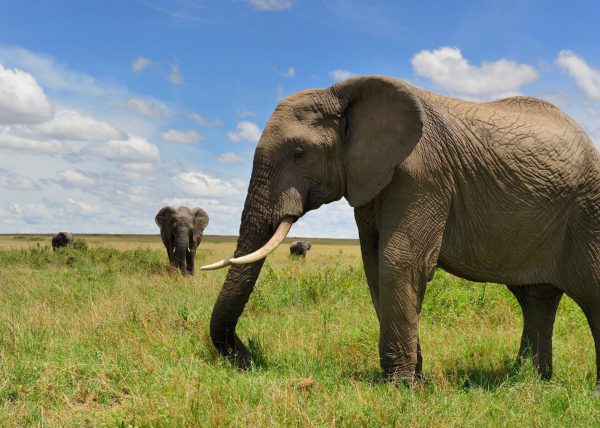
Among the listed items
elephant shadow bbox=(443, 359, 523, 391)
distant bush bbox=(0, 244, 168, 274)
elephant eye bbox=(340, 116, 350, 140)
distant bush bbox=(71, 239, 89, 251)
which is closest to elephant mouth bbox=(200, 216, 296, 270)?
elephant eye bbox=(340, 116, 350, 140)

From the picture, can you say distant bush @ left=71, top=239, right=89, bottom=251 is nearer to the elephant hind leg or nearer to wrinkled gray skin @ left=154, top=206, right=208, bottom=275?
wrinkled gray skin @ left=154, top=206, right=208, bottom=275

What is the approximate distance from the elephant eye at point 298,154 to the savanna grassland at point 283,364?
1.74 m

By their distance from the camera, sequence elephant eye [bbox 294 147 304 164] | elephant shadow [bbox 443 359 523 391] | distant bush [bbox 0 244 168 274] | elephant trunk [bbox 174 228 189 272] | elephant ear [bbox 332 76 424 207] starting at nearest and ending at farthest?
elephant ear [bbox 332 76 424 207], elephant eye [bbox 294 147 304 164], elephant shadow [bbox 443 359 523 391], distant bush [bbox 0 244 168 274], elephant trunk [bbox 174 228 189 272]

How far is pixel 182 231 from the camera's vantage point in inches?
706

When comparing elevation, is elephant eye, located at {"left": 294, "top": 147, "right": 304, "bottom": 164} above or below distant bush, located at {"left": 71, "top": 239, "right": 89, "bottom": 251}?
above

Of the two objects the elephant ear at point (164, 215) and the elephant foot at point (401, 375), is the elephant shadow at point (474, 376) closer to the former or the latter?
the elephant foot at point (401, 375)

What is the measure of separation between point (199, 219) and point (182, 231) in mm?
1809

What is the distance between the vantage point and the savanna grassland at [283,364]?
4141mm

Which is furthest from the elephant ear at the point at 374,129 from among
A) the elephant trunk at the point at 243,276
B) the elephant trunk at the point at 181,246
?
the elephant trunk at the point at 181,246

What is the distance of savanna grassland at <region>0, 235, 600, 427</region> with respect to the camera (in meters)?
4.14

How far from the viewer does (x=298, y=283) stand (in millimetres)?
10211

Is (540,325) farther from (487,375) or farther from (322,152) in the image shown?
(322,152)

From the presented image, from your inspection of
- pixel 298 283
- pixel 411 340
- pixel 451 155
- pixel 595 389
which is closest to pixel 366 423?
pixel 411 340

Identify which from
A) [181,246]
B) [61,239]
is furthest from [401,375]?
[61,239]
